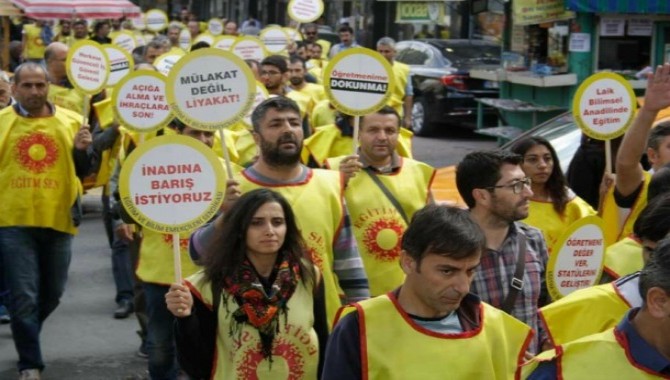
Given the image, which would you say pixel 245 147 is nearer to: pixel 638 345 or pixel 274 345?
pixel 274 345

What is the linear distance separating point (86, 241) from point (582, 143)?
6058 millimetres

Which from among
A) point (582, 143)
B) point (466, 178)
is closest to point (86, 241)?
point (582, 143)

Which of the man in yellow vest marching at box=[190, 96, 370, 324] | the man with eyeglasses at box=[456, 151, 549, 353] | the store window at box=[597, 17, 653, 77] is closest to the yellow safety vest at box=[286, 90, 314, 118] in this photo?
the man in yellow vest marching at box=[190, 96, 370, 324]

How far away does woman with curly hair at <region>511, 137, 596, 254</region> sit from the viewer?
20.8 ft

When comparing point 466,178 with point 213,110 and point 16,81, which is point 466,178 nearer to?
point 213,110

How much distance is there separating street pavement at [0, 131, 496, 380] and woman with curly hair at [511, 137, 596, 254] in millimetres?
2881

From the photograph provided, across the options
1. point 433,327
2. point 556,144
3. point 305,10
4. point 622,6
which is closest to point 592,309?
point 433,327

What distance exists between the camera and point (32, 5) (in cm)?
2188

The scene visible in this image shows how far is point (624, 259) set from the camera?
176 inches

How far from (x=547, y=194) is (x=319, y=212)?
1.29m

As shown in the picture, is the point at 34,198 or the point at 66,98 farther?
the point at 66,98

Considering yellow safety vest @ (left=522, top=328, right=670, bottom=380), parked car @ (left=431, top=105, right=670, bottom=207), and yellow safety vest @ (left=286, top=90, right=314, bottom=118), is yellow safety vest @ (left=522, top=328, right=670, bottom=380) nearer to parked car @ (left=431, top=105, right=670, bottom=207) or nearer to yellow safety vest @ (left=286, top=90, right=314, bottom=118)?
parked car @ (left=431, top=105, right=670, bottom=207)

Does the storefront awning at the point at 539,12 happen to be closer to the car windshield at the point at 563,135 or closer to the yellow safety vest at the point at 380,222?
the car windshield at the point at 563,135

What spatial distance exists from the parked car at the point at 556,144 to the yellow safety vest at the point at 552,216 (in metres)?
2.30
